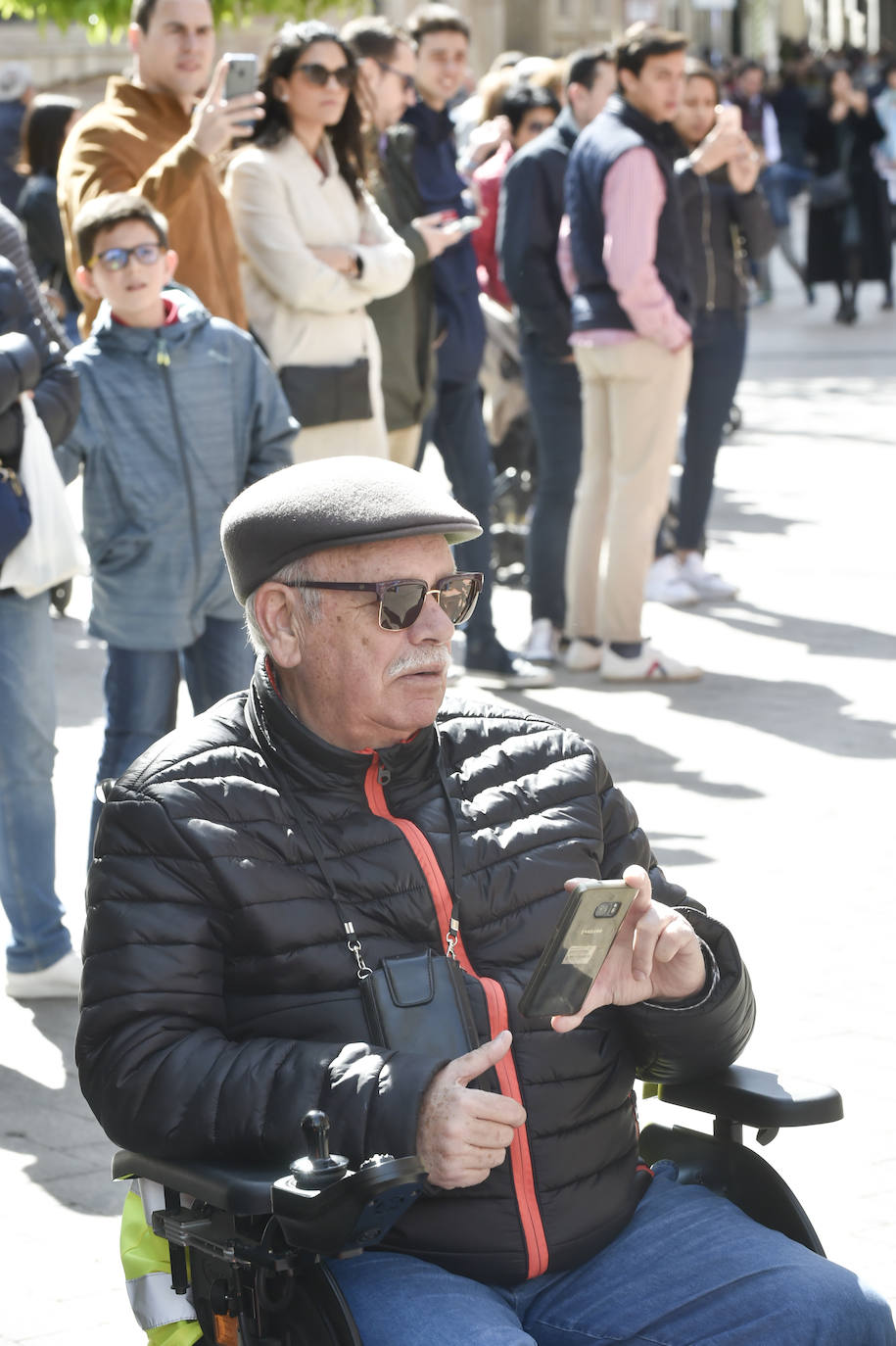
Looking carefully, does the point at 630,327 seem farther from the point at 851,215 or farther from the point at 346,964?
the point at 851,215

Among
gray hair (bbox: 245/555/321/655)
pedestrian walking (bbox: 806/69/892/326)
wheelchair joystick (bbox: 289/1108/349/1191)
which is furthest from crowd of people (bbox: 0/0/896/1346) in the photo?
pedestrian walking (bbox: 806/69/892/326)

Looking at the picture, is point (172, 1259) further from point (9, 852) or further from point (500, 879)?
point (9, 852)

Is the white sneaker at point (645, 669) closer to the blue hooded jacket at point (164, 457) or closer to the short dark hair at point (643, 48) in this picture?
the short dark hair at point (643, 48)

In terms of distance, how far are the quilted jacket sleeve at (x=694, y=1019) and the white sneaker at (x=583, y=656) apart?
18.0 feet

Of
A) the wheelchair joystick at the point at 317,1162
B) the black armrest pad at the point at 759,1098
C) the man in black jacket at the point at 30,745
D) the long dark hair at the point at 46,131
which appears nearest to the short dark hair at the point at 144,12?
the man in black jacket at the point at 30,745

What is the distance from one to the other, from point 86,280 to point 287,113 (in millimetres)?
1521

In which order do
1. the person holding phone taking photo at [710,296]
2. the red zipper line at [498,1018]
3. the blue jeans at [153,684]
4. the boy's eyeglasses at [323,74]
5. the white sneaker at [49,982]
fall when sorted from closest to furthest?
the red zipper line at [498,1018]
the white sneaker at [49,982]
the blue jeans at [153,684]
the boy's eyeglasses at [323,74]
the person holding phone taking photo at [710,296]

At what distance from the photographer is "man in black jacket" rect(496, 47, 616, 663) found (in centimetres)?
→ 814

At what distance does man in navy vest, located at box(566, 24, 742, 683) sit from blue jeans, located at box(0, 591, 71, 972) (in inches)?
137

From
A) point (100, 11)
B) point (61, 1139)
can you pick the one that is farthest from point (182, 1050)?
point (100, 11)

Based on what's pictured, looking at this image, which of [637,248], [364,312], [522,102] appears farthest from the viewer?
[522,102]

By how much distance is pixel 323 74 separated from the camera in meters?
6.39

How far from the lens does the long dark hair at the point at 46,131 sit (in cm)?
1007

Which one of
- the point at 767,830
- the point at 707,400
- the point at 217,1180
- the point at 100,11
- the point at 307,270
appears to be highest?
the point at 100,11
